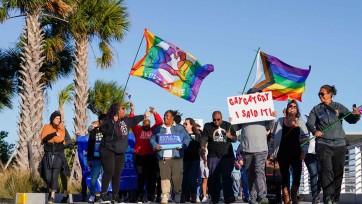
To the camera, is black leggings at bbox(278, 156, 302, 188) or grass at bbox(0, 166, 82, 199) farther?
grass at bbox(0, 166, 82, 199)

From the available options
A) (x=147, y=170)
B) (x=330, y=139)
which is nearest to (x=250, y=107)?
(x=330, y=139)

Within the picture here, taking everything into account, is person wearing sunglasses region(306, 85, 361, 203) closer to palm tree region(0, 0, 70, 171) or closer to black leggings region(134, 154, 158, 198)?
black leggings region(134, 154, 158, 198)

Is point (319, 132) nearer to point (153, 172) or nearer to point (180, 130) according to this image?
point (180, 130)

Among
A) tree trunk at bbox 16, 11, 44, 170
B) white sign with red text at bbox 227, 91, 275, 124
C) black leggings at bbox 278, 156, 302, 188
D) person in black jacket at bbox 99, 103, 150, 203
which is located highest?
tree trunk at bbox 16, 11, 44, 170

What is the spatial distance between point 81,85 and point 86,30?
1.92 meters

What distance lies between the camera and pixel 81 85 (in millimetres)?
24297

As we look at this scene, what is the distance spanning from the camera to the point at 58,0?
2386cm

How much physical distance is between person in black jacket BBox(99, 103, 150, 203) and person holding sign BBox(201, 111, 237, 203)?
135 centimetres

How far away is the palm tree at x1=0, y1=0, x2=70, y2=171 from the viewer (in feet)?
70.2

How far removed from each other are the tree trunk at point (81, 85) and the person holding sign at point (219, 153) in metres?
12.0

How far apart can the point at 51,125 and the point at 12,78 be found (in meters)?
15.8

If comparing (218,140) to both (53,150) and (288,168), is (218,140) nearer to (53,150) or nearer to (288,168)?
(288,168)

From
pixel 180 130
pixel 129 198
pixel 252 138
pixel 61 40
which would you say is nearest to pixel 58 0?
pixel 61 40

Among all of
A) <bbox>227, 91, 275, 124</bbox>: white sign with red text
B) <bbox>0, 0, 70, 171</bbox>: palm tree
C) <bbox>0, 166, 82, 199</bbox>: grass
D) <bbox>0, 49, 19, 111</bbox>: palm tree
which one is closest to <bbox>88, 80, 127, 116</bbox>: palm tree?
<bbox>0, 49, 19, 111</bbox>: palm tree
